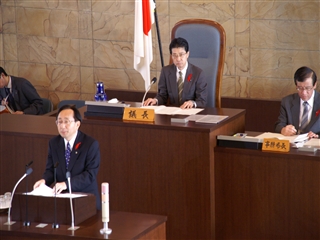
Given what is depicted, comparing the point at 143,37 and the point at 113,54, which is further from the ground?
the point at 143,37

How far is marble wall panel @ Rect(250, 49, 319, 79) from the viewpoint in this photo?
7906mm

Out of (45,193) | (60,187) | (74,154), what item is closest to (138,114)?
(74,154)

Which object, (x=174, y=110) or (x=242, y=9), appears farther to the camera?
(x=242, y=9)

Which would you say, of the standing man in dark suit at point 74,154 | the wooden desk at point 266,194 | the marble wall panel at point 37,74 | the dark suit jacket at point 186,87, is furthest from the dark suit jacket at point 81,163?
the marble wall panel at point 37,74

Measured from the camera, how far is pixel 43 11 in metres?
9.24

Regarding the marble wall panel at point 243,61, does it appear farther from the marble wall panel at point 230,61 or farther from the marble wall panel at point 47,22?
the marble wall panel at point 47,22

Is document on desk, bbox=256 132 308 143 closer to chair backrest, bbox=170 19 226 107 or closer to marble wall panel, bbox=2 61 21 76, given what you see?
chair backrest, bbox=170 19 226 107

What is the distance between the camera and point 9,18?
9461mm

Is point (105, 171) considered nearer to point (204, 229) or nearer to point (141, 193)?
point (141, 193)

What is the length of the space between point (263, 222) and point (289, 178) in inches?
15.5

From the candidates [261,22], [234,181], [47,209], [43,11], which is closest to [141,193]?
[234,181]

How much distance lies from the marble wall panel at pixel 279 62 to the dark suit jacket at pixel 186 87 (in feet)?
6.08

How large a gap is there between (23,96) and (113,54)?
1422 mm

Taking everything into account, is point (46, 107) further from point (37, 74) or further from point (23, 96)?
point (37, 74)
